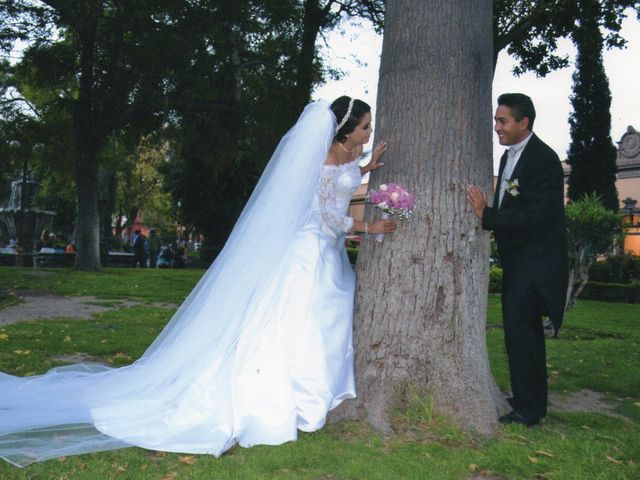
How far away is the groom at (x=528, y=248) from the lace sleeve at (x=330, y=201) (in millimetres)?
1018

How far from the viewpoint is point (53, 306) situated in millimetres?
12641

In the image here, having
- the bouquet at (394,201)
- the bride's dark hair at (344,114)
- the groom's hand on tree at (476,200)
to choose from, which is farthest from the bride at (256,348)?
the groom's hand on tree at (476,200)

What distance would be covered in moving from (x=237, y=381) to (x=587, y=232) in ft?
29.2

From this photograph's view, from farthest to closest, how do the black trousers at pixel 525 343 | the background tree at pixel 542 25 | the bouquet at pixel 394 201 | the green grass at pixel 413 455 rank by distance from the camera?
1. the background tree at pixel 542 25
2. the black trousers at pixel 525 343
3. the bouquet at pixel 394 201
4. the green grass at pixel 413 455

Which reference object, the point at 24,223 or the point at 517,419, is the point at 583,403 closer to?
Result: the point at 517,419

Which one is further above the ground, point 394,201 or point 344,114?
point 344,114

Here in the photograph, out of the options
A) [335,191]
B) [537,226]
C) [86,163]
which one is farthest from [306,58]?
[537,226]

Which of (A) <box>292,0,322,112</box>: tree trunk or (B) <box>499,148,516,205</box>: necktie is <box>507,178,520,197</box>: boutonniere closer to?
(B) <box>499,148,516,205</box>: necktie

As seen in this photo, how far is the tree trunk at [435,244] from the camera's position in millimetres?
4828

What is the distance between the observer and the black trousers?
494 centimetres

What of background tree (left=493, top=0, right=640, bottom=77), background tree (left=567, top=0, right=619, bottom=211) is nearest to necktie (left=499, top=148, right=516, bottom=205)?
background tree (left=493, top=0, right=640, bottom=77)

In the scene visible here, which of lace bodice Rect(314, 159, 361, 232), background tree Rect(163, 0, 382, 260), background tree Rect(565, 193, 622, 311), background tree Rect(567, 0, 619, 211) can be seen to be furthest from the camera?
background tree Rect(567, 0, 619, 211)

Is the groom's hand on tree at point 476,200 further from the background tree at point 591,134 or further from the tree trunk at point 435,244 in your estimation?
the background tree at point 591,134

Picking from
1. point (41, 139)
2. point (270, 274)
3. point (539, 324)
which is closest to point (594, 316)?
point (539, 324)
